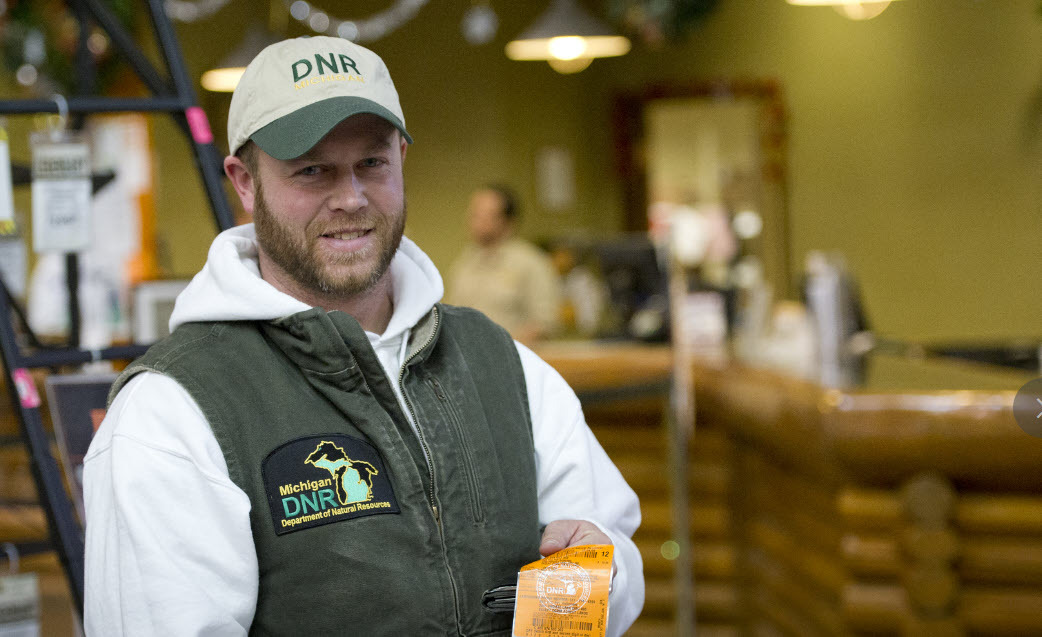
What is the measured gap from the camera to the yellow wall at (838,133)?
6.16 metres

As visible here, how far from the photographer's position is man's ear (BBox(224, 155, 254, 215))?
1387 millimetres

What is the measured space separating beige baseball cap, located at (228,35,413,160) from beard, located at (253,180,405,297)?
3.4 inches

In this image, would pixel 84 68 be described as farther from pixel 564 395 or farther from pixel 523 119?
pixel 523 119

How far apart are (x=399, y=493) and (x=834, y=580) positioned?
2.27m

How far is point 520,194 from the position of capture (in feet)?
25.0

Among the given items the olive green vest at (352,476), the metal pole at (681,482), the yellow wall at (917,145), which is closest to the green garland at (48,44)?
the yellow wall at (917,145)

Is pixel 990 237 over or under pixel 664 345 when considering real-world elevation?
over

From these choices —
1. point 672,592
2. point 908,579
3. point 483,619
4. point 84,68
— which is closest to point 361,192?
point 483,619

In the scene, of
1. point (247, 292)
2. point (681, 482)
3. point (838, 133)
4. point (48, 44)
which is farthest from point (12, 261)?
point (838, 133)

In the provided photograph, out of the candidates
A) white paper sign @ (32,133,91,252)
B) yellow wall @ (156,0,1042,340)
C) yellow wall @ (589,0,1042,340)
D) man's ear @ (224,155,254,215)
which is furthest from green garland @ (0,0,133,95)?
man's ear @ (224,155,254,215)

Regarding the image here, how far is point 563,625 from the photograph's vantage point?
4.09 feet

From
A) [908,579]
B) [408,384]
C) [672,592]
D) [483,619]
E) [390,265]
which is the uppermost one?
[390,265]

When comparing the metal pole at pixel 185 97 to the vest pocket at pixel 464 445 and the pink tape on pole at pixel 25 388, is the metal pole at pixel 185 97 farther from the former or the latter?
the vest pocket at pixel 464 445

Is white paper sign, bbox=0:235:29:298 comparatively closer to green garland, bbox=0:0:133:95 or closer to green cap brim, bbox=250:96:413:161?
green cap brim, bbox=250:96:413:161
